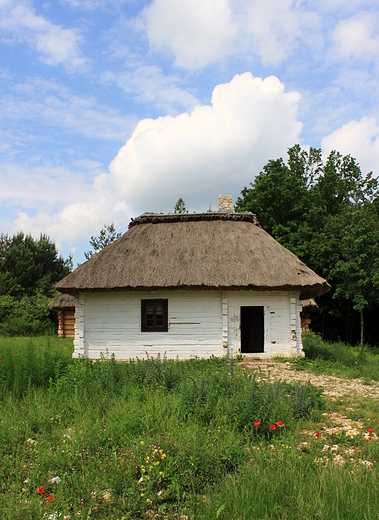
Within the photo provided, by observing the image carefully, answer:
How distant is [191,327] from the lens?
13.1 meters

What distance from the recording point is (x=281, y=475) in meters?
3.73

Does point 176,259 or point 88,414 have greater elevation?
point 176,259

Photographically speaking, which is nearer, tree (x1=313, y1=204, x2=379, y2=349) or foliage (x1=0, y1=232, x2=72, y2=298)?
tree (x1=313, y1=204, x2=379, y2=349)

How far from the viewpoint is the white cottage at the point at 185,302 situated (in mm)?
12744

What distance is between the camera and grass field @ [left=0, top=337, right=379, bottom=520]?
348cm

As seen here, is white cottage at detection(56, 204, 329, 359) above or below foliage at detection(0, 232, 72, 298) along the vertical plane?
below

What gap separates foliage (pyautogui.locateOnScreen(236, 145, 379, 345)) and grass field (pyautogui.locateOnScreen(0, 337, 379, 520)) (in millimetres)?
14931

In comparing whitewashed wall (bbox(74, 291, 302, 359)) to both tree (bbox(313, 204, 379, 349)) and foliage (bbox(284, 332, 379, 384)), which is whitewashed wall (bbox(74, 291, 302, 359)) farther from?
tree (bbox(313, 204, 379, 349))

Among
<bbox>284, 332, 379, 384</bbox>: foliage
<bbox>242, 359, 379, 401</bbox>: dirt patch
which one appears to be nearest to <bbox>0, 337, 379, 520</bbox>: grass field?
<bbox>242, 359, 379, 401</bbox>: dirt patch

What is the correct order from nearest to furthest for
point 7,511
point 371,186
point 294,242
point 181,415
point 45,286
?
point 7,511, point 181,415, point 294,242, point 371,186, point 45,286

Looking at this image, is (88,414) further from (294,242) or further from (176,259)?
(294,242)

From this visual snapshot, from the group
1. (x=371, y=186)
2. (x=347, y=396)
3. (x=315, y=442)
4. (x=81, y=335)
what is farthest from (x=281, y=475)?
(x=371, y=186)

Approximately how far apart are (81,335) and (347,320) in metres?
17.7

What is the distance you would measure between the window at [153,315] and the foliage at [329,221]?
10.6 meters
